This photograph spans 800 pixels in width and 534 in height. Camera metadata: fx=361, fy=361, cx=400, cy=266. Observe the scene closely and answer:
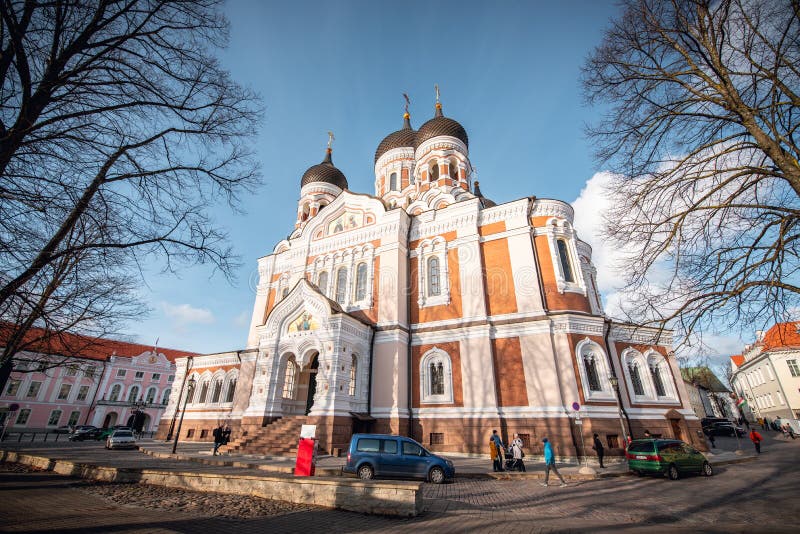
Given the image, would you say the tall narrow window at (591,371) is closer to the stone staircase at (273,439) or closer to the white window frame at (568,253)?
the white window frame at (568,253)

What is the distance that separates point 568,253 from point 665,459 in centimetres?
Result: 989

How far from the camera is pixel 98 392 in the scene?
43.4m

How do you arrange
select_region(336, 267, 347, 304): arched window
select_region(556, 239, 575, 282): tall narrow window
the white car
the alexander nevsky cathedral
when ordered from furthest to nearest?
1. select_region(336, 267, 347, 304): arched window
2. the white car
3. select_region(556, 239, 575, 282): tall narrow window
4. the alexander nevsky cathedral

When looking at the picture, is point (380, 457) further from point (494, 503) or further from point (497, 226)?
point (497, 226)

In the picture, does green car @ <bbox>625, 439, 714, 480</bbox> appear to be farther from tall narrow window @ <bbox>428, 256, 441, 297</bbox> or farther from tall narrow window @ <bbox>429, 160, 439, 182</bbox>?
tall narrow window @ <bbox>429, 160, 439, 182</bbox>

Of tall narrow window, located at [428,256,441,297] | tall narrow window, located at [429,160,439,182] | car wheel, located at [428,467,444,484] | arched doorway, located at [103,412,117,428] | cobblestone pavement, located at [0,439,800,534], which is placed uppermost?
tall narrow window, located at [429,160,439,182]

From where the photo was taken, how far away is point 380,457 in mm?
10555

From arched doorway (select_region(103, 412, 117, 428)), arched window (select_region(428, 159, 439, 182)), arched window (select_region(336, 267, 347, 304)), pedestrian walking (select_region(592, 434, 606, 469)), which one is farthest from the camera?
arched doorway (select_region(103, 412, 117, 428))

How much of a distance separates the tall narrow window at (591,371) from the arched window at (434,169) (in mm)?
16002

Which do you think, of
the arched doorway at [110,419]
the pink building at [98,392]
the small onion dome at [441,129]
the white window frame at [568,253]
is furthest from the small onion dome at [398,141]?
the arched doorway at [110,419]

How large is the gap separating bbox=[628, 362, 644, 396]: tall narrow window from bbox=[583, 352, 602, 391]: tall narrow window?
2512 millimetres

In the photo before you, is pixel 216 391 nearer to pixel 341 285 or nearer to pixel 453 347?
pixel 341 285

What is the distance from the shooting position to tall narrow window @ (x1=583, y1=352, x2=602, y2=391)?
627 inches

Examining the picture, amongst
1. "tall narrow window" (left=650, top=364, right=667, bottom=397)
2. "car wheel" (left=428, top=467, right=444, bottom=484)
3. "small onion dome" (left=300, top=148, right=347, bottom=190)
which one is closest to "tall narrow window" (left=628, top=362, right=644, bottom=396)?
"tall narrow window" (left=650, top=364, right=667, bottom=397)
